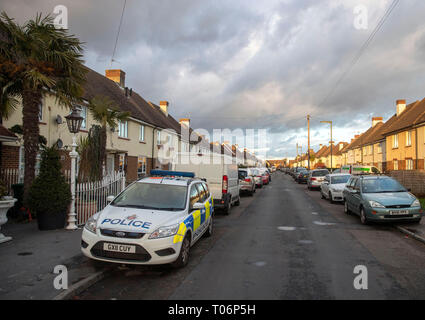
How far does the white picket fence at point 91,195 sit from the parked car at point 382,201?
8.49m

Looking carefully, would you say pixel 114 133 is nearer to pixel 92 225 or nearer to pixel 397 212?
pixel 92 225

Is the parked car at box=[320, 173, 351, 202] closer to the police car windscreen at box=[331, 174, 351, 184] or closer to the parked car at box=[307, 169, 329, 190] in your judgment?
the police car windscreen at box=[331, 174, 351, 184]

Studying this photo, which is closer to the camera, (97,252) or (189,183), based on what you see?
(97,252)

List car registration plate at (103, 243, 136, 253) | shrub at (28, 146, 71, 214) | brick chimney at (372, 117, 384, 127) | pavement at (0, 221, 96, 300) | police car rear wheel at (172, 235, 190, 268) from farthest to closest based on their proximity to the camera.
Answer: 1. brick chimney at (372, 117, 384, 127)
2. shrub at (28, 146, 71, 214)
3. police car rear wheel at (172, 235, 190, 268)
4. car registration plate at (103, 243, 136, 253)
5. pavement at (0, 221, 96, 300)

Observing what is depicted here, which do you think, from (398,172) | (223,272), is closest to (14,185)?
(223,272)

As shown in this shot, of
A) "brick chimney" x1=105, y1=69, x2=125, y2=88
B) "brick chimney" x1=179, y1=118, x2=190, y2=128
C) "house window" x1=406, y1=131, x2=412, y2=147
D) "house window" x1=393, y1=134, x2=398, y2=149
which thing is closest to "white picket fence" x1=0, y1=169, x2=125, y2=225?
"brick chimney" x1=105, y1=69, x2=125, y2=88

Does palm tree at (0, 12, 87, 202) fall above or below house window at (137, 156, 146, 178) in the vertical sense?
above

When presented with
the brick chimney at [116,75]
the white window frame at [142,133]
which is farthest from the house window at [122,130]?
the brick chimney at [116,75]

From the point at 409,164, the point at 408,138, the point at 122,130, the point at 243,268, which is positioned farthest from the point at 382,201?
the point at 408,138

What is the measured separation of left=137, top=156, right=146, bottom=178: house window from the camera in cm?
2483

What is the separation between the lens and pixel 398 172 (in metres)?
18.9
